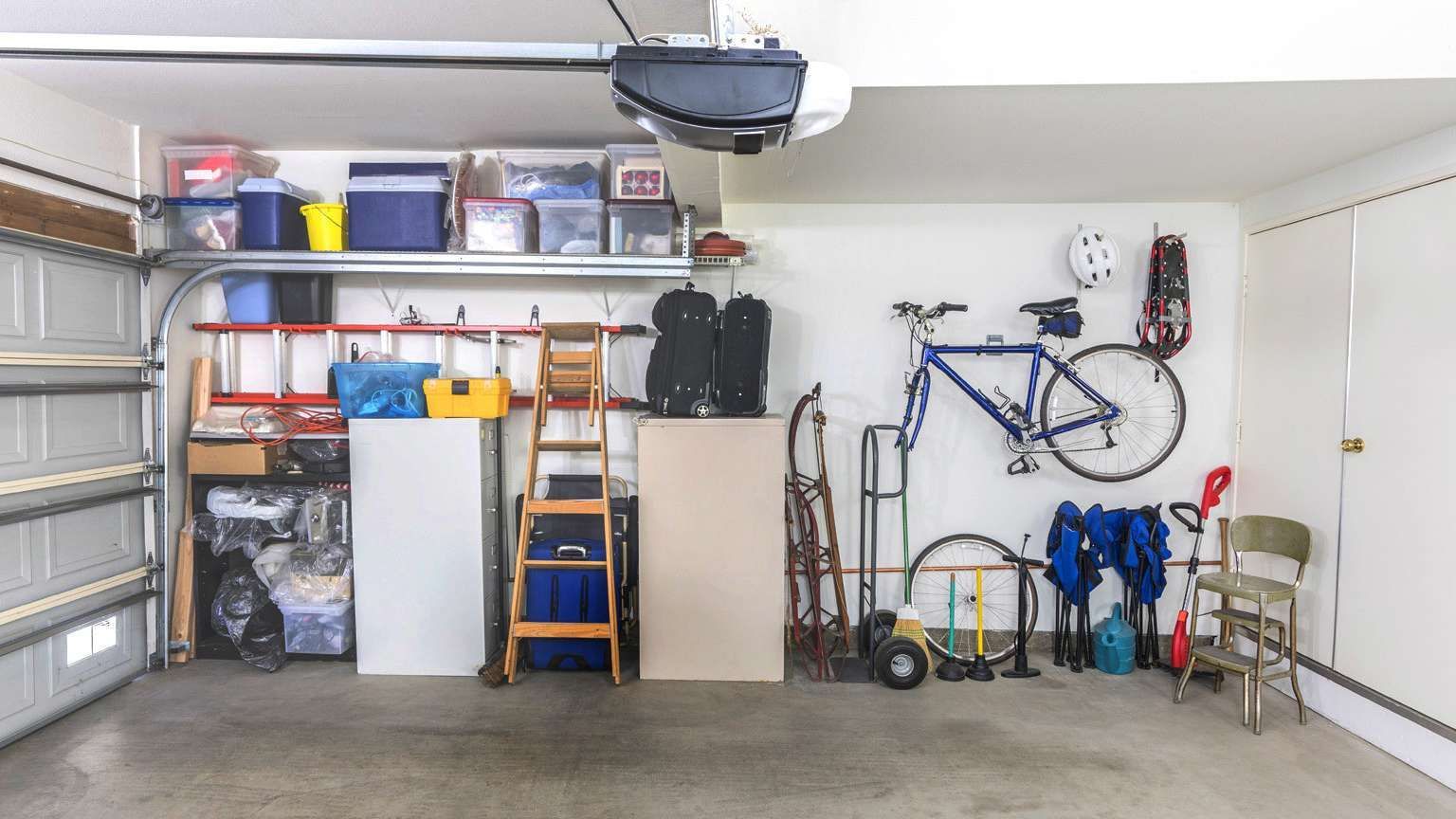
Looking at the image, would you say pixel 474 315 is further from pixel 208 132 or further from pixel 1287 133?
pixel 1287 133

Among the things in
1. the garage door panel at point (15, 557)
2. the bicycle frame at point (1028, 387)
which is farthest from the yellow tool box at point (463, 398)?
the bicycle frame at point (1028, 387)

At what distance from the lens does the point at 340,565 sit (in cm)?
365

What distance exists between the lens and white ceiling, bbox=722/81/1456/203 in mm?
2539

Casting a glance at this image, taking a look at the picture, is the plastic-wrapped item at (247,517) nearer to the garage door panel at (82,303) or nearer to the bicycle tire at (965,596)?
the garage door panel at (82,303)

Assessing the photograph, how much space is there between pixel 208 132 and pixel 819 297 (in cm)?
317

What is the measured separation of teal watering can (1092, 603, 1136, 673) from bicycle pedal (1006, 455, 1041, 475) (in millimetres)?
798

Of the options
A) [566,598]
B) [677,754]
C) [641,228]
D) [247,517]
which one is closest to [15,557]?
[247,517]

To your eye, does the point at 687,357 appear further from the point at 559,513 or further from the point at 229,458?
the point at 229,458

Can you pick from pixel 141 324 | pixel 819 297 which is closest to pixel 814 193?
pixel 819 297

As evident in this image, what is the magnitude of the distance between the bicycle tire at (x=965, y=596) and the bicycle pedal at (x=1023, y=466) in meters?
0.40

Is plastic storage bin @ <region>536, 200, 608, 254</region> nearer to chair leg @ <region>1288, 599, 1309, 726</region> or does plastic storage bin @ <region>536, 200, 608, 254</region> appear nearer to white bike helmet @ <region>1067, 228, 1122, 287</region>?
white bike helmet @ <region>1067, 228, 1122, 287</region>

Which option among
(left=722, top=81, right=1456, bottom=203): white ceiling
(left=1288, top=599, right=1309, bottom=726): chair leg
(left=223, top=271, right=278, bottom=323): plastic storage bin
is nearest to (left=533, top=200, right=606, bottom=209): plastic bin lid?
(left=722, top=81, right=1456, bottom=203): white ceiling

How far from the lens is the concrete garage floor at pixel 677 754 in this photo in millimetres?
2549

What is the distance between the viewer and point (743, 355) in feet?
11.4
